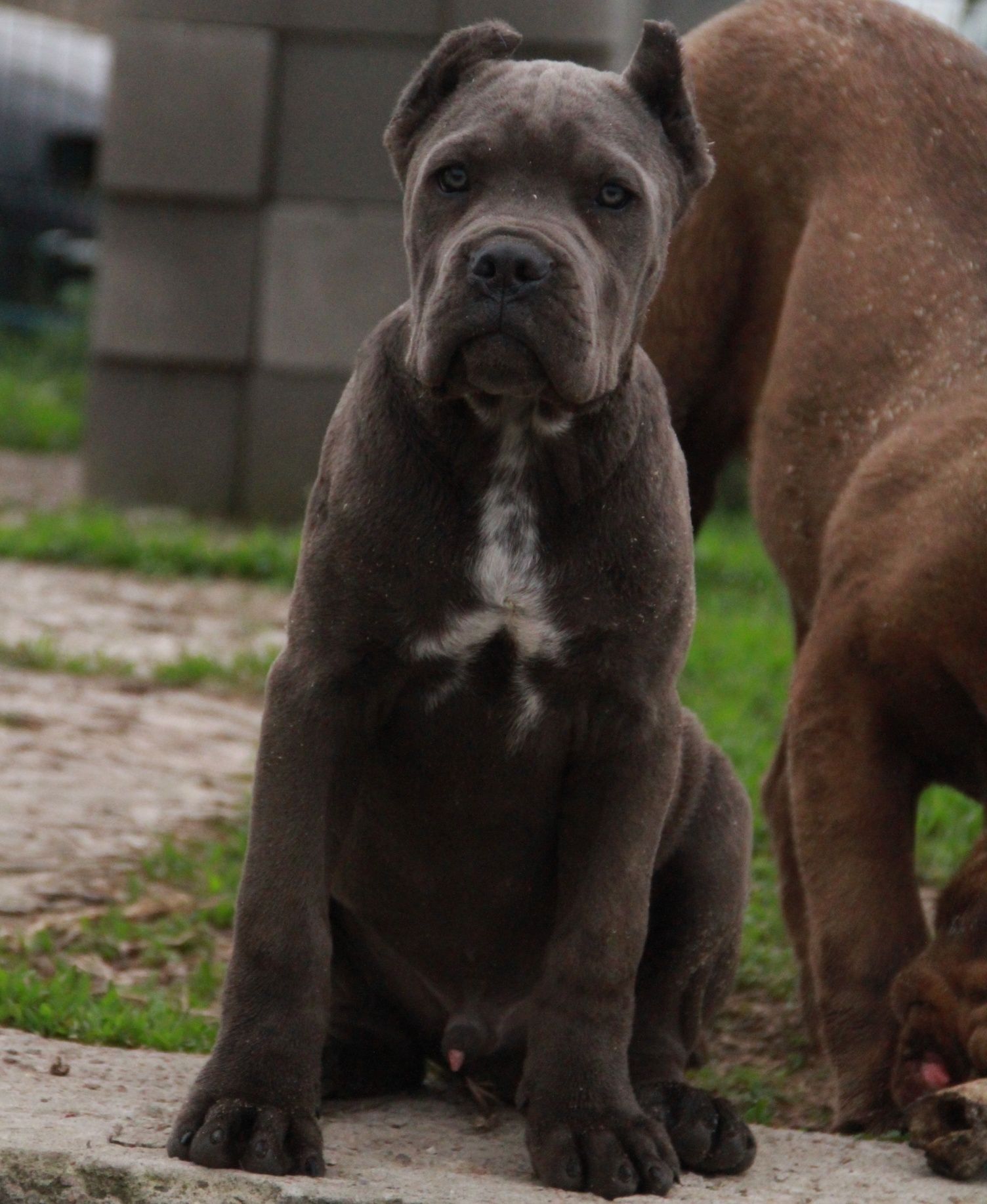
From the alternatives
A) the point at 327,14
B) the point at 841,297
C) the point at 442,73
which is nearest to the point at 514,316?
the point at 442,73

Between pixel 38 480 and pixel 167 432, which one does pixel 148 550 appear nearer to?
pixel 167 432

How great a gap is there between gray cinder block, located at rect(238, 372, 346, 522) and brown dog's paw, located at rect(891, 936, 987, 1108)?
244 inches

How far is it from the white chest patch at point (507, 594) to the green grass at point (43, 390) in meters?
8.64

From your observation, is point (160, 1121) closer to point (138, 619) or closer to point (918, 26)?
point (918, 26)

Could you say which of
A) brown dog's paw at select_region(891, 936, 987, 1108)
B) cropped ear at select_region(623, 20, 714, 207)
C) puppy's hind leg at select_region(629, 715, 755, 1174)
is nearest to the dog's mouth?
cropped ear at select_region(623, 20, 714, 207)

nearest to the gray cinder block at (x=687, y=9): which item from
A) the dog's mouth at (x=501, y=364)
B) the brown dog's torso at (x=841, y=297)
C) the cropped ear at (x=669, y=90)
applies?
the brown dog's torso at (x=841, y=297)

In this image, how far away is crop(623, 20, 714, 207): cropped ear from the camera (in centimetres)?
337

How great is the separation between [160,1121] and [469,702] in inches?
32.2

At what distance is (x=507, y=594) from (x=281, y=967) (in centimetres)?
67

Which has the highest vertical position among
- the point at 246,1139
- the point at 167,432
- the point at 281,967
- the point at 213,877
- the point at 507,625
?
the point at 507,625

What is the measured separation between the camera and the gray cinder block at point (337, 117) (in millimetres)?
9422

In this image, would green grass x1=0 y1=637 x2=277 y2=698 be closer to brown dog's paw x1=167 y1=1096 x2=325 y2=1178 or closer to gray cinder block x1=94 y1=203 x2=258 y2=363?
gray cinder block x1=94 y1=203 x2=258 y2=363

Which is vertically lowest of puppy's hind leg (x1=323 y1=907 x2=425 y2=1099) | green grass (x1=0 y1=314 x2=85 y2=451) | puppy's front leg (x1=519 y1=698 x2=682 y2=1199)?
green grass (x1=0 y1=314 x2=85 y2=451)

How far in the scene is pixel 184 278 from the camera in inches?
378
